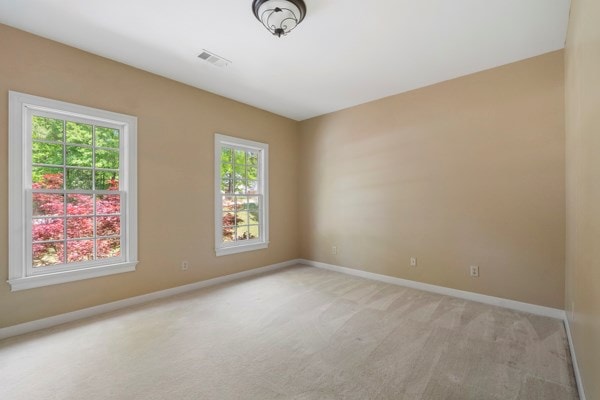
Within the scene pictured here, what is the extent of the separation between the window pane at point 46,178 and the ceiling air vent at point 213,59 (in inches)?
75.1

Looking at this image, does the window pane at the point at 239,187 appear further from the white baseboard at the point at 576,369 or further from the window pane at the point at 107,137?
the white baseboard at the point at 576,369

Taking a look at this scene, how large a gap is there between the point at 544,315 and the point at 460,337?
3.98 ft

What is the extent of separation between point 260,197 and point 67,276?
8.91ft

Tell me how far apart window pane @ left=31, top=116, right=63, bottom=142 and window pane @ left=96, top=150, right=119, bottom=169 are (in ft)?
1.17

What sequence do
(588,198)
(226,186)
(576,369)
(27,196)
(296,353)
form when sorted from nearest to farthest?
(588,198), (576,369), (296,353), (27,196), (226,186)

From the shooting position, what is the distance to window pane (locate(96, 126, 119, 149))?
3.01m

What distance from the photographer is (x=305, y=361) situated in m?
2.04

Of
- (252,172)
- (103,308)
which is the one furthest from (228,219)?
(103,308)

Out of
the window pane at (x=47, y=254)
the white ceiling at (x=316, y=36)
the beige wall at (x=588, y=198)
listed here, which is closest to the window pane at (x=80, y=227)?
the window pane at (x=47, y=254)

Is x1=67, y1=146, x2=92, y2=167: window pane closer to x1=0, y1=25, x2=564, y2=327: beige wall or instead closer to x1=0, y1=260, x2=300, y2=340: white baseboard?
x1=0, y1=25, x2=564, y2=327: beige wall

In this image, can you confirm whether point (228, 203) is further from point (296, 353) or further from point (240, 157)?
point (296, 353)

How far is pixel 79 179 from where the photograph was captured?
287 centimetres

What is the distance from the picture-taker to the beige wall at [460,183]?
283 cm

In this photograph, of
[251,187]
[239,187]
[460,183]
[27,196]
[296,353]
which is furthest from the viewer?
[251,187]
